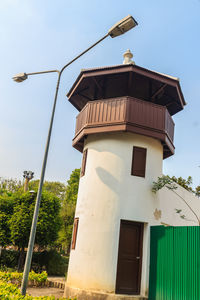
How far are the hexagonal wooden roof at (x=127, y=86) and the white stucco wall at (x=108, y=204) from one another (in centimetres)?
251

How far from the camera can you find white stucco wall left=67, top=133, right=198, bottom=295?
1095cm

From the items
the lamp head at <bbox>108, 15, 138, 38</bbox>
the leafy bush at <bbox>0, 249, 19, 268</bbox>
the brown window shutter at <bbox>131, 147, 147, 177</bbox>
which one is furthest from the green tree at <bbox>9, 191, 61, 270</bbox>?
the lamp head at <bbox>108, 15, 138, 38</bbox>

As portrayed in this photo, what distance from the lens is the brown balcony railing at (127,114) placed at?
11.8m

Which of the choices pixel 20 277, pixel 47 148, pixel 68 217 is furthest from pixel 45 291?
pixel 68 217

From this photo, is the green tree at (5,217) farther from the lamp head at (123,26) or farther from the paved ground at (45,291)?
the lamp head at (123,26)

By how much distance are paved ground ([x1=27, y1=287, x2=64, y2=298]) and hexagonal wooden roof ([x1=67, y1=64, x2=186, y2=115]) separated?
9.04 metres

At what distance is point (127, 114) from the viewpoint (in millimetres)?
11680

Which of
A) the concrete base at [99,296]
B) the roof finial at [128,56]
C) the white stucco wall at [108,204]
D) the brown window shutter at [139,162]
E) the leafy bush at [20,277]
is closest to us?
the concrete base at [99,296]

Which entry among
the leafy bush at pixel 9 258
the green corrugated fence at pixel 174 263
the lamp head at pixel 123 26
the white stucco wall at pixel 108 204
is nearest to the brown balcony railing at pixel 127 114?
the white stucco wall at pixel 108 204

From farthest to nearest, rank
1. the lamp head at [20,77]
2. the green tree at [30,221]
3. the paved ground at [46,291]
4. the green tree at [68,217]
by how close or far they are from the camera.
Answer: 1. the green tree at [68,217]
2. the green tree at [30,221]
3. the paved ground at [46,291]
4. the lamp head at [20,77]

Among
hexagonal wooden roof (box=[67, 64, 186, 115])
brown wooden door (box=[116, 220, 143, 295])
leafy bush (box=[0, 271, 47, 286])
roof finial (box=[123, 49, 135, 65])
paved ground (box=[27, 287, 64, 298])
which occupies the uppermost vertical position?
roof finial (box=[123, 49, 135, 65])

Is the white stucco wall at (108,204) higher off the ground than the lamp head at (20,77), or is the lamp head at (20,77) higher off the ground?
the lamp head at (20,77)

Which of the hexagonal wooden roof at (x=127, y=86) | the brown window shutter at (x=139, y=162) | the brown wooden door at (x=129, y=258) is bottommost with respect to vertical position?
the brown wooden door at (x=129, y=258)

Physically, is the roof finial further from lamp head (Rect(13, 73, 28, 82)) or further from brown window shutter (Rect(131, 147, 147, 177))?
lamp head (Rect(13, 73, 28, 82))
